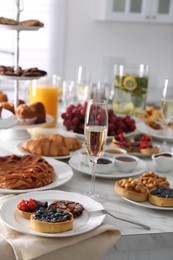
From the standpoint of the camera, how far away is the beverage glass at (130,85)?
247cm

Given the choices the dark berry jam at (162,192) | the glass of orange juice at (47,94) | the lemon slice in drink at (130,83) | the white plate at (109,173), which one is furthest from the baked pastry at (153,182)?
the lemon slice in drink at (130,83)

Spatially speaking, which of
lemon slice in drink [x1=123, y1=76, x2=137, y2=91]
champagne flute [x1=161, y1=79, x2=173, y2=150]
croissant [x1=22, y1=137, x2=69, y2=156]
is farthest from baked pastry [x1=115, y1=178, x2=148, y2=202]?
lemon slice in drink [x1=123, y1=76, x2=137, y2=91]

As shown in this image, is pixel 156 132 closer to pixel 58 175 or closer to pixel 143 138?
pixel 143 138

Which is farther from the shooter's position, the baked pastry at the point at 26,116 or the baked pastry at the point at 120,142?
the baked pastry at the point at 26,116

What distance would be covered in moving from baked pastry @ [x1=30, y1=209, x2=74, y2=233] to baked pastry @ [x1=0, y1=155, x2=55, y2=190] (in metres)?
0.27

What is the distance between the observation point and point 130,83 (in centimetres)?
247

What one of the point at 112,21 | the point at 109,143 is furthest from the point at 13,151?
the point at 112,21

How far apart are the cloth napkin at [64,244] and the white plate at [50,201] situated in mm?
15

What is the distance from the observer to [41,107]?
82.3 inches

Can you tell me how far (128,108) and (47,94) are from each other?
44cm

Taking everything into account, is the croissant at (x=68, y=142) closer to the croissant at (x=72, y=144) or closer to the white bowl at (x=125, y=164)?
the croissant at (x=72, y=144)

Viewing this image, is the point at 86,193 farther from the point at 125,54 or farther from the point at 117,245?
the point at 125,54

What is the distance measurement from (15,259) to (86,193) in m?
0.39

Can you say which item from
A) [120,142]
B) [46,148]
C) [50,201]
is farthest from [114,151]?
[50,201]
